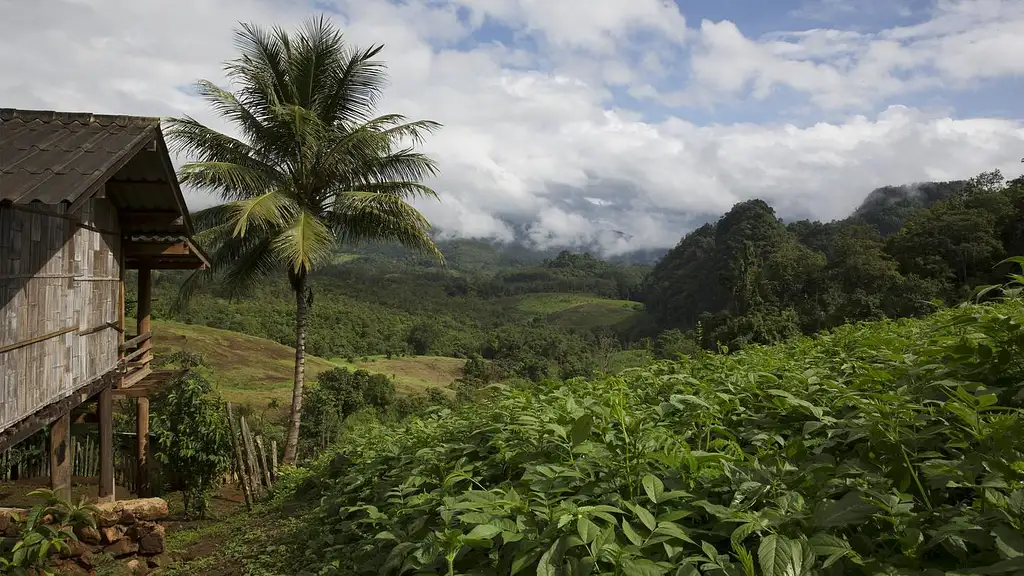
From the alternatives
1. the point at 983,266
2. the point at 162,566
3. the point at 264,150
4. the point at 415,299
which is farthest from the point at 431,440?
the point at 415,299

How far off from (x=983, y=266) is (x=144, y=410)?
33515 millimetres

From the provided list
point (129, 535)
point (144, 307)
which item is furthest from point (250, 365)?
point (129, 535)

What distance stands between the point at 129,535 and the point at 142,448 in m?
3.37

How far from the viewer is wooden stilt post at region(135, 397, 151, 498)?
10.3 meters

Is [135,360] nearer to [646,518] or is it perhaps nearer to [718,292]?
[646,518]

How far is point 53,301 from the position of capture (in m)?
6.21

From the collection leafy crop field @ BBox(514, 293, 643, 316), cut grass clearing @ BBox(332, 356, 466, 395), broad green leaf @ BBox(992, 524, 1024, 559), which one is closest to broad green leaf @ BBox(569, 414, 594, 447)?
broad green leaf @ BBox(992, 524, 1024, 559)

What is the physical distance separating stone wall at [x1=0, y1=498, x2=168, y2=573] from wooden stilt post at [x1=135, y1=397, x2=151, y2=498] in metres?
3.05

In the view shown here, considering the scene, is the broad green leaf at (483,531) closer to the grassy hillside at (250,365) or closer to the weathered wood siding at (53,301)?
the weathered wood siding at (53,301)

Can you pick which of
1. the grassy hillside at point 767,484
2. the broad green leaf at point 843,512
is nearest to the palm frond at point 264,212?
the grassy hillside at point 767,484

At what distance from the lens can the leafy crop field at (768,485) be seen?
174 cm

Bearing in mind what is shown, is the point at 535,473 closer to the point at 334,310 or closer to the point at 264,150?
the point at 264,150

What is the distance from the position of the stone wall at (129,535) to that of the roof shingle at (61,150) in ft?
14.7

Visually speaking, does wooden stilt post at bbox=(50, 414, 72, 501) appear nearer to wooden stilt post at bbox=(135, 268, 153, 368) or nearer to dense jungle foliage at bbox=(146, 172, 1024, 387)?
wooden stilt post at bbox=(135, 268, 153, 368)
